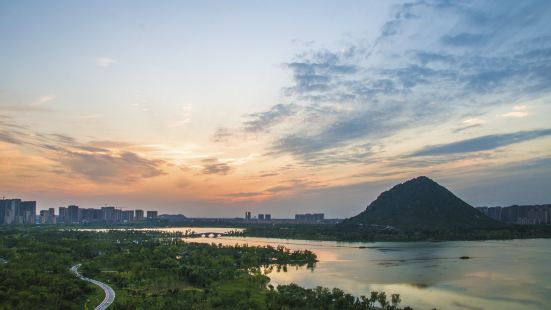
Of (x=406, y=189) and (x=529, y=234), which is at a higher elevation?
(x=406, y=189)

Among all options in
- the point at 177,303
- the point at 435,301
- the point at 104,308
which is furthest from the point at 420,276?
the point at 104,308

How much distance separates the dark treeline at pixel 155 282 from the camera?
3453cm

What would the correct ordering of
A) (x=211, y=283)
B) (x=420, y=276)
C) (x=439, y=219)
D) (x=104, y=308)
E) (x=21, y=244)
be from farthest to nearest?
(x=439, y=219) → (x=21, y=244) → (x=420, y=276) → (x=211, y=283) → (x=104, y=308)

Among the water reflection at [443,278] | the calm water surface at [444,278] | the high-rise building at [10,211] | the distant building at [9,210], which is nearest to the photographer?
the calm water surface at [444,278]

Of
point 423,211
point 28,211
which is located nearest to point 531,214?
point 423,211

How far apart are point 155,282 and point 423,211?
14388cm

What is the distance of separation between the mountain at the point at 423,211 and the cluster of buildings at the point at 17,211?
5236 inches

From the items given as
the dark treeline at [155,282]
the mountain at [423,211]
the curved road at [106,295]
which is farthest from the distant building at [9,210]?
the curved road at [106,295]

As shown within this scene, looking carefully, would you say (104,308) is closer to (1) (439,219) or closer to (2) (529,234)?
(2) (529,234)

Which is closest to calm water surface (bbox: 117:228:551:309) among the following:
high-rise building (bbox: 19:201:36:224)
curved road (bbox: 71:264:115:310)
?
curved road (bbox: 71:264:115:310)

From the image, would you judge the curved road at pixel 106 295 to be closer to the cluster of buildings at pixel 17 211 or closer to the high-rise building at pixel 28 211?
the cluster of buildings at pixel 17 211

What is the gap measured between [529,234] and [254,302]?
119m

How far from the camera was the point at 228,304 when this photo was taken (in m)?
35.1

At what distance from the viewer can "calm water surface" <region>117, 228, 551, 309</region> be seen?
40094 mm
